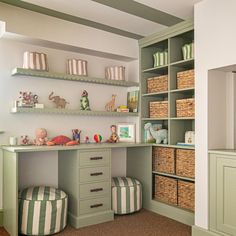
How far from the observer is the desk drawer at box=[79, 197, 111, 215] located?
2998 mm

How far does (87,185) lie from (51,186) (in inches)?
22.7

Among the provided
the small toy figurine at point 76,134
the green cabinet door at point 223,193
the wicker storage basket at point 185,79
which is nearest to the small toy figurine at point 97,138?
the small toy figurine at point 76,134

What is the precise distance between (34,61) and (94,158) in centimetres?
129

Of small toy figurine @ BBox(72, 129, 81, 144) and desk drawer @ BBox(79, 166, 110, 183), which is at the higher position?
small toy figurine @ BBox(72, 129, 81, 144)

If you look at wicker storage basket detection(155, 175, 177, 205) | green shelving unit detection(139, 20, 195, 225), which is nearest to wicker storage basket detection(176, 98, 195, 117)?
green shelving unit detection(139, 20, 195, 225)

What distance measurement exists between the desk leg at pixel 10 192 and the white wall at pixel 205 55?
1789mm

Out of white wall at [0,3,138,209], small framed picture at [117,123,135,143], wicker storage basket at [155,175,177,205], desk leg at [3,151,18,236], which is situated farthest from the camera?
small framed picture at [117,123,135,143]

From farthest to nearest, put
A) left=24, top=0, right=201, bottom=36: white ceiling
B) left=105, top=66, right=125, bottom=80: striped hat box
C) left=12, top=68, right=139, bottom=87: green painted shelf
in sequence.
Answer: left=105, top=66, right=125, bottom=80: striped hat box, left=12, top=68, right=139, bottom=87: green painted shelf, left=24, top=0, right=201, bottom=36: white ceiling

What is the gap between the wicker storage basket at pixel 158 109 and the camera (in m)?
3.48

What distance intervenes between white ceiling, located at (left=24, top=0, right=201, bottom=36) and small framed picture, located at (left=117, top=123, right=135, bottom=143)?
4.43 feet

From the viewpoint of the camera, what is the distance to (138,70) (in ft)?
12.7

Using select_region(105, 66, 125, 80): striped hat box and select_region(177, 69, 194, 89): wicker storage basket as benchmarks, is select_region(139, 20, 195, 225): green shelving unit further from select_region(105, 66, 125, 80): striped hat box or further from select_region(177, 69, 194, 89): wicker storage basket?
select_region(105, 66, 125, 80): striped hat box

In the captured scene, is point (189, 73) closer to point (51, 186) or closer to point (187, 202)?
point (187, 202)

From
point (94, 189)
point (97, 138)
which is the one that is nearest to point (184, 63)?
point (97, 138)
